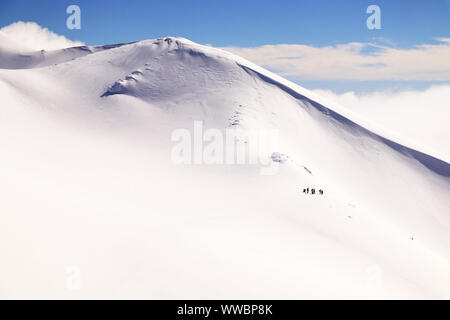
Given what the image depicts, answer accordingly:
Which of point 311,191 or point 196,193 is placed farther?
point 311,191

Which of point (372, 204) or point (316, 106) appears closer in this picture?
point (372, 204)

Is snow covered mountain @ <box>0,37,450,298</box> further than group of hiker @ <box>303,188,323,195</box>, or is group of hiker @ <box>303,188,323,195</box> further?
group of hiker @ <box>303,188,323,195</box>

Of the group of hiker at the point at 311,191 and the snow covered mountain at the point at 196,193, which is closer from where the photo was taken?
the snow covered mountain at the point at 196,193

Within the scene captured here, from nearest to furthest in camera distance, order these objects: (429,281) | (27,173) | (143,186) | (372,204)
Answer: (429,281)
(27,173)
(143,186)
(372,204)

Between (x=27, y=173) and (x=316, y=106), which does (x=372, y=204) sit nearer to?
(x=316, y=106)

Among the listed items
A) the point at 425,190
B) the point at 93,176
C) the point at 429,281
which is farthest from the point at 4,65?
the point at 429,281
